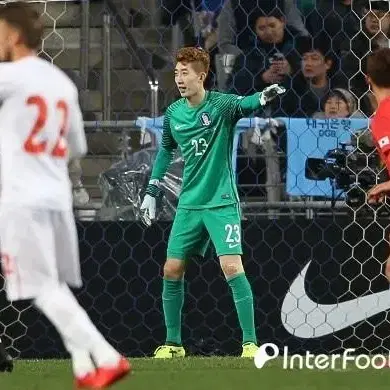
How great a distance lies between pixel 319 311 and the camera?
9.04m

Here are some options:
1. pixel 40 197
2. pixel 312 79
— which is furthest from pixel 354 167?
pixel 40 197

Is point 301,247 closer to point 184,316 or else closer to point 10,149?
point 184,316

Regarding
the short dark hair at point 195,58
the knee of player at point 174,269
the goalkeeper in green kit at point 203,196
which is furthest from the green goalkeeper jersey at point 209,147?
the knee of player at point 174,269

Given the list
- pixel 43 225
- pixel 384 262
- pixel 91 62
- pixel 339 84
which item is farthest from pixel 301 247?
pixel 43 225

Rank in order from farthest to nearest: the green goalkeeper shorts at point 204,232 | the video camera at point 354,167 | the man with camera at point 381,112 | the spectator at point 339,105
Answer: the spectator at point 339,105 < the video camera at point 354,167 < the green goalkeeper shorts at point 204,232 < the man with camera at point 381,112

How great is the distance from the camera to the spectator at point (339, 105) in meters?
9.14

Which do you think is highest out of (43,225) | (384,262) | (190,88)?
(190,88)

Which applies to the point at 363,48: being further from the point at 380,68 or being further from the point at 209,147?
the point at 380,68

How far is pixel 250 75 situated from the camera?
9.45 meters

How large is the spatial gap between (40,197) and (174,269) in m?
2.74

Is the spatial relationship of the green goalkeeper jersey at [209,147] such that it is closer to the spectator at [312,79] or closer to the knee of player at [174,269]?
the knee of player at [174,269]

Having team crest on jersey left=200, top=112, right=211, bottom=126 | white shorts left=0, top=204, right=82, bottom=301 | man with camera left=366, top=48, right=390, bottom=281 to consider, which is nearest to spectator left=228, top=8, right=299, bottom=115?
team crest on jersey left=200, top=112, right=211, bottom=126

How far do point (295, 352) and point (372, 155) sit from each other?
4.43 ft

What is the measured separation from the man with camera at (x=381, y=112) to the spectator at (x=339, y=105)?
66.2 inches
